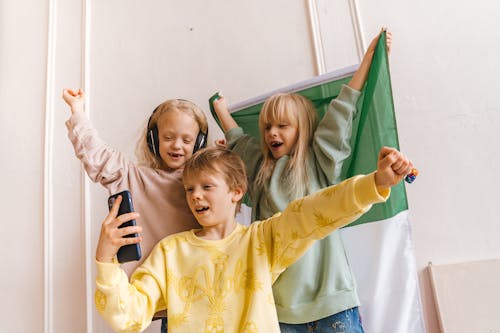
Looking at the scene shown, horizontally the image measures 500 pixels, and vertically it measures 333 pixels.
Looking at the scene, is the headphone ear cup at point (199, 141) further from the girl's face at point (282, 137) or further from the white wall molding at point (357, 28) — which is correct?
the white wall molding at point (357, 28)

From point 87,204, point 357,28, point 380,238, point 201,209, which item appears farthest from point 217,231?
point 357,28

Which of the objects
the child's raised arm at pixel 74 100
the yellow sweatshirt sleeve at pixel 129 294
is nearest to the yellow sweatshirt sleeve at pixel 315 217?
the yellow sweatshirt sleeve at pixel 129 294

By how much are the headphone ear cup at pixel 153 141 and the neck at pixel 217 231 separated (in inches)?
11.4

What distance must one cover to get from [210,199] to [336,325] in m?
0.38

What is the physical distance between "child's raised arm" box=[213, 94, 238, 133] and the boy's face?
0.35 metres

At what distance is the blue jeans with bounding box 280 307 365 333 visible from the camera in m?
0.96

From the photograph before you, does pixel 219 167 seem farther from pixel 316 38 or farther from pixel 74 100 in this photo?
pixel 316 38

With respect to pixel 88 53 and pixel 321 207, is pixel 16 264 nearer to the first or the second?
pixel 88 53

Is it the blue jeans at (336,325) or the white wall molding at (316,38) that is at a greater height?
the white wall molding at (316,38)

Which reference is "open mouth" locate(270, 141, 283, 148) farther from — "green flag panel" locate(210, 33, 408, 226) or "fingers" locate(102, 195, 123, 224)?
"fingers" locate(102, 195, 123, 224)

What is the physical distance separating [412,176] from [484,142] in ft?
2.43

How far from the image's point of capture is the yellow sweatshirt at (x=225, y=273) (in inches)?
30.8

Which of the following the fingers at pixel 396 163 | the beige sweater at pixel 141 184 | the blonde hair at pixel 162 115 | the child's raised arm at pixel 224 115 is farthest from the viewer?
the child's raised arm at pixel 224 115

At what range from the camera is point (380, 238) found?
3.74 feet
